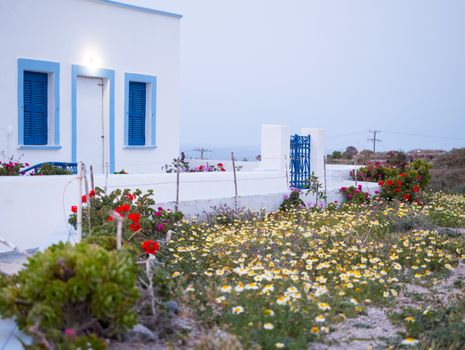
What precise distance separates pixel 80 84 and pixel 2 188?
521 centimetres

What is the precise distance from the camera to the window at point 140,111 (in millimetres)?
14234

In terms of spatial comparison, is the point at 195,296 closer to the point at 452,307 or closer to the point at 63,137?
the point at 452,307

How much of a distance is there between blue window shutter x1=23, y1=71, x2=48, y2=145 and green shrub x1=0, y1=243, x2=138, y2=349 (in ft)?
29.7

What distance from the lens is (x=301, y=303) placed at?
516 cm

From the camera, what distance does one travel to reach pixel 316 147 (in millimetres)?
15578

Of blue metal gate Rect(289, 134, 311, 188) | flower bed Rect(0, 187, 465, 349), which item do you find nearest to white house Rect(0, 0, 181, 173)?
blue metal gate Rect(289, 134, 311, 188)

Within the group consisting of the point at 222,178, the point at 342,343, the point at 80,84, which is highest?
the point at 80,84

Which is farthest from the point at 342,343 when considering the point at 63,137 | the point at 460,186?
the point at 460,186

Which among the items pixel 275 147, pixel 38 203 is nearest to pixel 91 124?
pixel 275 147

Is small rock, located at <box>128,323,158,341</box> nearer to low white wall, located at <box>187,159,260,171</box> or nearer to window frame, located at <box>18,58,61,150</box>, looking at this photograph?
window frame, located at <box>18,58,61,150</box>

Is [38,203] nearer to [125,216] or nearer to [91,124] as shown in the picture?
[125,216]

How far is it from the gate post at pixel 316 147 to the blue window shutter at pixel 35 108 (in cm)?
629

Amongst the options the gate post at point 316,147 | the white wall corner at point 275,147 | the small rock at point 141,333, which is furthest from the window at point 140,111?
the small rock at point 141,333

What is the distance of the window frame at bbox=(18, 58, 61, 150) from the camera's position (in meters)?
12.3
